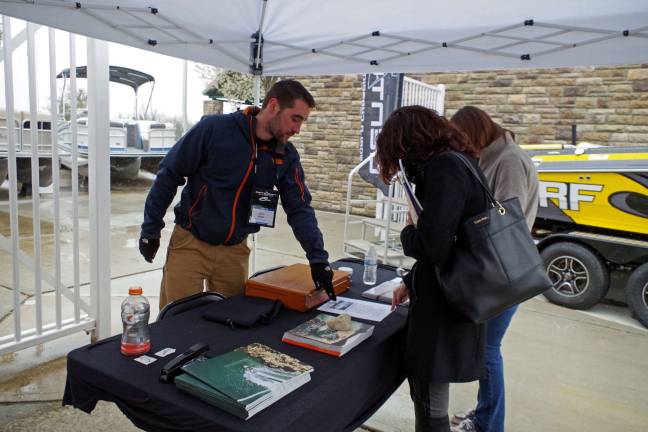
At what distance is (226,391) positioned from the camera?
120cm

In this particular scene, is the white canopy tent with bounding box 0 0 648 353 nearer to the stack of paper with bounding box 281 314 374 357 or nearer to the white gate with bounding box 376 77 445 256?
the stack of paper with bounding box 281 314 374 357

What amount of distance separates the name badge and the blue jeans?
3.73 ft

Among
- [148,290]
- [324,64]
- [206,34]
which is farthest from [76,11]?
[148,290]

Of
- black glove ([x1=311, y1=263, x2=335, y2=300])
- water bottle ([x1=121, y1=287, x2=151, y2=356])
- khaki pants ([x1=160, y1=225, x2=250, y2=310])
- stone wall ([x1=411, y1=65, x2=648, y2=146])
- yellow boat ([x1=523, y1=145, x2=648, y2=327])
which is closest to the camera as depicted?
water bottle ([x1=121, y1=287, x2=151, y2=356])

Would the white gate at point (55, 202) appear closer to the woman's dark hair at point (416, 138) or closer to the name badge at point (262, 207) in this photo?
the name badge at point (262, 207)

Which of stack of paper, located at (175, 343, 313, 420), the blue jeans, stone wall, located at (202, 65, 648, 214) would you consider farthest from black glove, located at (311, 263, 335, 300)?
stone wall, located at (202, 65, 648, 214)

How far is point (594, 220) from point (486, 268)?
3499 mm

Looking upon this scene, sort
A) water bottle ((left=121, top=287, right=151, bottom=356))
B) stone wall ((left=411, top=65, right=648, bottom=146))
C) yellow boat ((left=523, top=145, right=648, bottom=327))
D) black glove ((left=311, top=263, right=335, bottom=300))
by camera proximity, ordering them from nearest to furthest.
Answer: water bottle ((left=121, top=287, right=151, bottom=356)), black glove ((left=311, top=263, right=335, bottom=300)), yellow boat ((left=523, top=145, right=648, bottom=327)), stone wall ((left=411, top=65, right=648, bottom=146))

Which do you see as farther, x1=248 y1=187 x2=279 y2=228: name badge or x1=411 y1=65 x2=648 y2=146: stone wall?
x1=411 y1=65 x2=648 y2=146: stone wall

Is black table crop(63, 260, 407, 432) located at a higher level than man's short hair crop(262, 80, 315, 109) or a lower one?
lower

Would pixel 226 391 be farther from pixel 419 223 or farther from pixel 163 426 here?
pixel 419 223

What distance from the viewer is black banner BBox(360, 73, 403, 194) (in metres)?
6.07

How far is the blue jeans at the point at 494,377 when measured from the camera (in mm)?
2160

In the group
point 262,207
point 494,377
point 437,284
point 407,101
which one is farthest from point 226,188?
point 407,101
